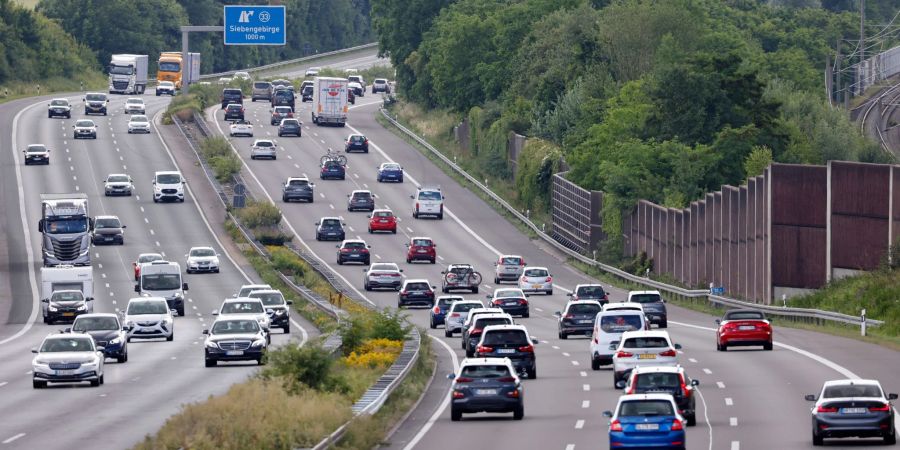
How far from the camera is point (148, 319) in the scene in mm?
56750

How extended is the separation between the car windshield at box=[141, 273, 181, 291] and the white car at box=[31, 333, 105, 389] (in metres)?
24.5

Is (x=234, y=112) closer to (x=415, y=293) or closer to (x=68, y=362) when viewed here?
(x=415, y=293)

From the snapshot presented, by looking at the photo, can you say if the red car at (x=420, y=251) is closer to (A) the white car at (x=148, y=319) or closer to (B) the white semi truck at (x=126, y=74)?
(A) the white car at (x=148, y=319)

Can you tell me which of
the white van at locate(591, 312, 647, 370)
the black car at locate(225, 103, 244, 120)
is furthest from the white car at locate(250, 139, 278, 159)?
the white van at locate(591, 312, 647, 370)

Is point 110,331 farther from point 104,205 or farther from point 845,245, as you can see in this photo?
point 104,205

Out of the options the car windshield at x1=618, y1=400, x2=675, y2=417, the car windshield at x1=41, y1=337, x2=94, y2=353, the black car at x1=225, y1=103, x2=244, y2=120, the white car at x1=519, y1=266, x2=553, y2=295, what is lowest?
the white car at x1=519, y1=266, x2=553, y2=295

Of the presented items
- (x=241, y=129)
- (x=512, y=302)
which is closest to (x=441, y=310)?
(x=512, y=302)

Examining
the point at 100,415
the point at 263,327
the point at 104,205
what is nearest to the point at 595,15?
the point at 104,205

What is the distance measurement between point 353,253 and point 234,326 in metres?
36.3

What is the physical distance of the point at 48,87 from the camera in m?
181

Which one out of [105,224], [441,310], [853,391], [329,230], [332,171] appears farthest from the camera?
[332,171]

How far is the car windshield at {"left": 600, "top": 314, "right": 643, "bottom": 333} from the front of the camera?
44719 millimetres

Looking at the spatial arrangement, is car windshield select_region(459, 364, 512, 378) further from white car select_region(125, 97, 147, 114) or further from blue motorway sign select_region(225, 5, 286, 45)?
white car select_region(125, 97, 147, 114)

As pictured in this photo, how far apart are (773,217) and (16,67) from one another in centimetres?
12504
